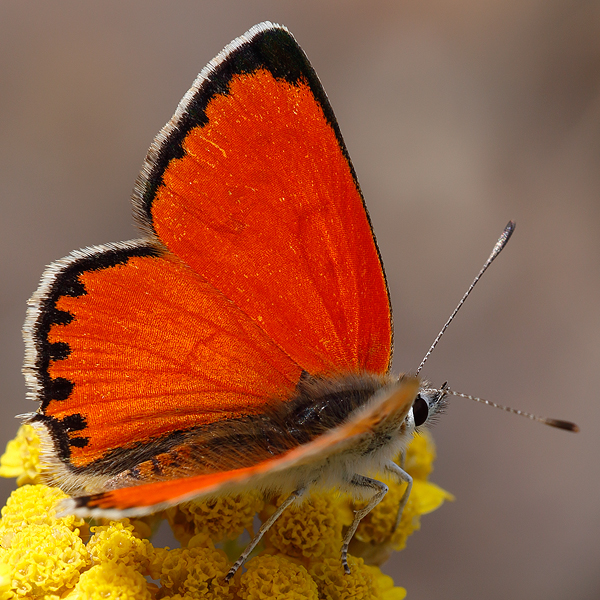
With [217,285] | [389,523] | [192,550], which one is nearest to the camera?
[192,550]

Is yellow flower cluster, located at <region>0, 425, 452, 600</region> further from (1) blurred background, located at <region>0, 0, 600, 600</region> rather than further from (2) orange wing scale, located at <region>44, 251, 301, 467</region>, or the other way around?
(1) blurred background, located at <region>0, 0, 600, 600</region>

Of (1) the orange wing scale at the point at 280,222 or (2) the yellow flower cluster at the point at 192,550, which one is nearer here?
(2) the yellow flower cluster at the point at 192,550

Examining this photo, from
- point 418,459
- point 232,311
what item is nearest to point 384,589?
point 418,459

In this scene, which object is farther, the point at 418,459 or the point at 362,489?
the point at 418,459

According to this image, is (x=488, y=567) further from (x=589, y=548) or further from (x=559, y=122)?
(x=559, y=122)

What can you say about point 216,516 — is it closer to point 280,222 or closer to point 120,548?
point 120,548

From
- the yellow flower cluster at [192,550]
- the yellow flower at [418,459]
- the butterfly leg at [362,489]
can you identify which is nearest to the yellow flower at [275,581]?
the yellow flower cluster at [192,550]

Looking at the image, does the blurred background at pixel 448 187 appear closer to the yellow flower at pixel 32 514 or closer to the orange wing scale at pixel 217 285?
the yellow flower at pixel 32 514
